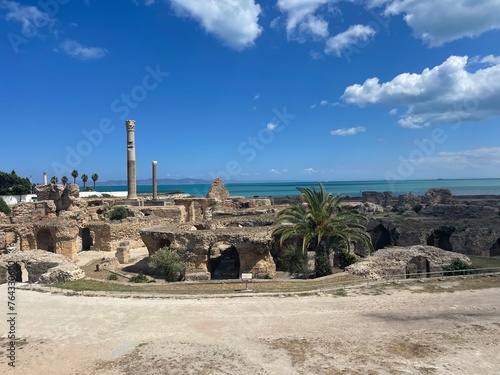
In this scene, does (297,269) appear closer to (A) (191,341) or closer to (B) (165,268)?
(B) (165,268)

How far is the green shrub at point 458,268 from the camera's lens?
55.9 feet

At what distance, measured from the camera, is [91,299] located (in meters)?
14.2

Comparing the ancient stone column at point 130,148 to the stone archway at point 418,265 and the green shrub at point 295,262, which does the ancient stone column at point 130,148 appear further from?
the stone archway at point 418,265

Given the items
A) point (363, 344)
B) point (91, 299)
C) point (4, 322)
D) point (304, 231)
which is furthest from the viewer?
point (304, 231)

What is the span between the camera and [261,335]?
34.5 feet

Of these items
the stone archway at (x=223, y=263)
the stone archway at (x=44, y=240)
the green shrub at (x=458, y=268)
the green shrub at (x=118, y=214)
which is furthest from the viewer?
the green shrub at (x=118, y=214)

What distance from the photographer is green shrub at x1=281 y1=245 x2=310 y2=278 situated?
63.4 ft

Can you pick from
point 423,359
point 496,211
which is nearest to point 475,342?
point 423,359

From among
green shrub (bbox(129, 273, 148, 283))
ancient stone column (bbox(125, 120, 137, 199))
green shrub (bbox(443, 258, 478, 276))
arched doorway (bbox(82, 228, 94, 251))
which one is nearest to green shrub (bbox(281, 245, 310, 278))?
green shrub (bbox(443, 258, 478, 276))

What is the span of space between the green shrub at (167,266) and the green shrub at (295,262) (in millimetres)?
5805

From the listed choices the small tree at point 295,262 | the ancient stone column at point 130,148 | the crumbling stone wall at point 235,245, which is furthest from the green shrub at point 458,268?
the ancient stone column at point 130,148

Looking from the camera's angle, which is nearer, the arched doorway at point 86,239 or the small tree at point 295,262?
the small tree at point 295,262

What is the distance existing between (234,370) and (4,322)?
27.5ft

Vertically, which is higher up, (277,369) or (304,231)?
(304,231)
